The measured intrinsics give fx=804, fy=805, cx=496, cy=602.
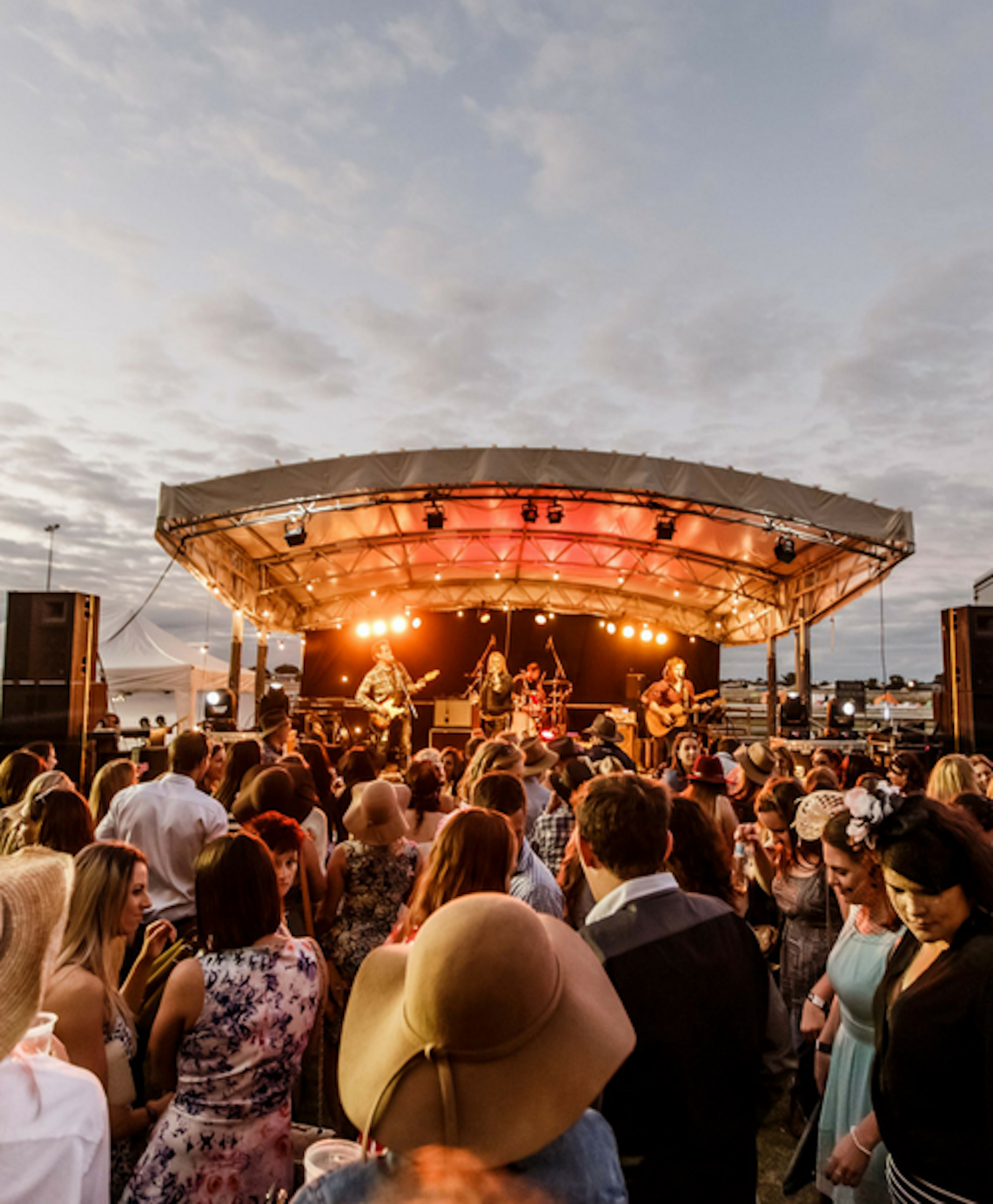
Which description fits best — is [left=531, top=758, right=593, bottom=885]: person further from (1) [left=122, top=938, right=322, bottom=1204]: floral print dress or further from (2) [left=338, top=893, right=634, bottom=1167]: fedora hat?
(2) [left=338, top=893, right=634, bottom=1167]: fedora hat

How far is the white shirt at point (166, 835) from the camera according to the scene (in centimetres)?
341

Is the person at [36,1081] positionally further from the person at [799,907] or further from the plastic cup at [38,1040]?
the person at [799,907]

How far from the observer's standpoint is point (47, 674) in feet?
25.5

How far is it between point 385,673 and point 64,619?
625 centimetres

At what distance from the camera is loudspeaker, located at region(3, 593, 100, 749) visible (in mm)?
7695

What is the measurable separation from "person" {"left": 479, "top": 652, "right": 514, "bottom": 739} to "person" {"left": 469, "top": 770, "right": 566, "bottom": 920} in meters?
11.4

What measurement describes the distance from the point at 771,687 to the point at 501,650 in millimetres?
6339

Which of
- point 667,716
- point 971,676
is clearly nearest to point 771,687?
point 667,716

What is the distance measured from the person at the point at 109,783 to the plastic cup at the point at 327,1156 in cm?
298

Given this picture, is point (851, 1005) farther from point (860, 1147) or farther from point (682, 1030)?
point (682, 1030)

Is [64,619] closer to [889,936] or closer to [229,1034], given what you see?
[229,1034]

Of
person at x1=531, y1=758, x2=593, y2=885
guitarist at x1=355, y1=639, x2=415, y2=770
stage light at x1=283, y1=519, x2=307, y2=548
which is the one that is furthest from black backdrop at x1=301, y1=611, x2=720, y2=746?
person at x1=531, y1=758, x2=593, y2=885

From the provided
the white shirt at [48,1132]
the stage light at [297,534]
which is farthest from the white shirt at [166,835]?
the stage light at [297,534]

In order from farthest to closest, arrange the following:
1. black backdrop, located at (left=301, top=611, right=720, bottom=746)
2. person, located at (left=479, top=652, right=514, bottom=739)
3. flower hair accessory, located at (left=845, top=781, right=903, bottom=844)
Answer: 1. black backdrop, located at (left=301, top=611, right=720, bottom=746)
2. person, located at (left=479, top=652, right=514, bottom=739)
3. flower hair accessory, located at (left=845, top=781, right=903, bottom=844)
